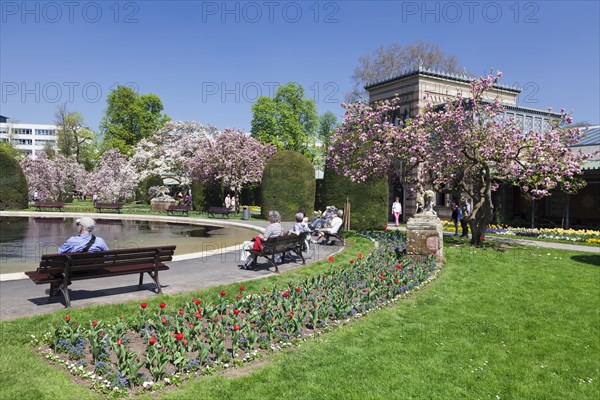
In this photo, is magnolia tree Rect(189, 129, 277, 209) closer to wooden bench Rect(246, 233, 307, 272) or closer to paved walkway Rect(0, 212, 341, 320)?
→ paved walkway Rect(0, 212, 341, 320)

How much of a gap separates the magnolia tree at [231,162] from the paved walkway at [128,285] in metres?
22.9

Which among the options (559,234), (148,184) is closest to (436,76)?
(559,234)

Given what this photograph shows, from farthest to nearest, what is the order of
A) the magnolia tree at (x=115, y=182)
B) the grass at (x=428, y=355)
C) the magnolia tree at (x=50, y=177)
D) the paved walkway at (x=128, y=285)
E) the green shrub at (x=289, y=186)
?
the magnolia tree at (x=50, y=177) → the magnolia tree at (x=115, y=182) → the green shrub at (x=289, y=186) → the paved walkway at (x=128, y=285) → the grass at (x=428, y=355)

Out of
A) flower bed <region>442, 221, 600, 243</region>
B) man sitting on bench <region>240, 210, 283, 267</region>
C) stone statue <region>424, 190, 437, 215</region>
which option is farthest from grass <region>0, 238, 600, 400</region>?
flower bed <region>442, 221, 600, 243</region>

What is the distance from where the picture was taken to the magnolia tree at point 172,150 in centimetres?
4553

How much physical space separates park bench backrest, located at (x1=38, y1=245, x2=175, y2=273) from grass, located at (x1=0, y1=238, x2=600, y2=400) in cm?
79

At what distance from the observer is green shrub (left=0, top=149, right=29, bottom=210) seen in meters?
35.3

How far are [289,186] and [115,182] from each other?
2399cm

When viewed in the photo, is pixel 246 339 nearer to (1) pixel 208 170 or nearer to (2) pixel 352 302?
(2) pixel 352 302

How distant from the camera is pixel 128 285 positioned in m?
9.29

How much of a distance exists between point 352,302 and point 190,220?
22033mm

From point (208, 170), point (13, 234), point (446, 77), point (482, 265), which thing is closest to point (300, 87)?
point (208, 170)

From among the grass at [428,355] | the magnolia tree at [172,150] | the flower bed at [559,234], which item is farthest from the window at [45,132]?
the grass at [428,355]

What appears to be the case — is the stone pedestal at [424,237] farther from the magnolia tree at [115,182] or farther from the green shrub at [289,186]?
the magnolia tree at [115,182]
